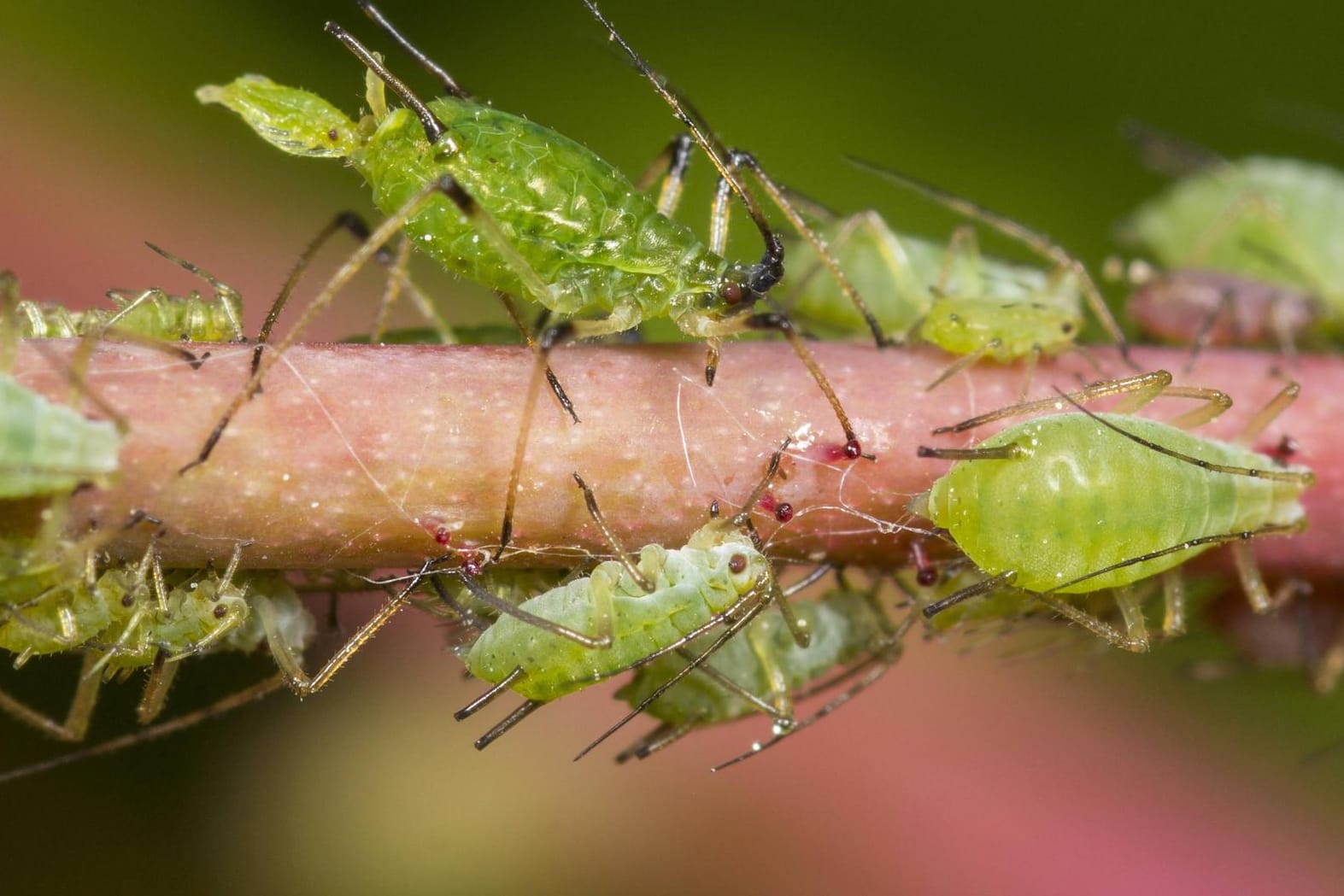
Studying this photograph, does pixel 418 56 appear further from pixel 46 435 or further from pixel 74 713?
pixel 74 713

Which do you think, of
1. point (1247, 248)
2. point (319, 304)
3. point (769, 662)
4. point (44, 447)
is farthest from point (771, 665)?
point (1247, 248)

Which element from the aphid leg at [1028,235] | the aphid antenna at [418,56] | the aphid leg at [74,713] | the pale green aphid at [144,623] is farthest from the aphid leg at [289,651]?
the aphid leg at [1028,235]

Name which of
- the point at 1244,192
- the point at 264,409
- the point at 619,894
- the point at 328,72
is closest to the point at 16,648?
the point at 264,409

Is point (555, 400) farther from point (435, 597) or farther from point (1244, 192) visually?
point (1244, 192)

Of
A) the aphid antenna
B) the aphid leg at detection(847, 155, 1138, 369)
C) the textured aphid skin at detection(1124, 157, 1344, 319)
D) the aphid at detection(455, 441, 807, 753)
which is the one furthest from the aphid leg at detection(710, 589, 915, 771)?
the textured aphid skin at detection(1124, 157, 1344, 319)

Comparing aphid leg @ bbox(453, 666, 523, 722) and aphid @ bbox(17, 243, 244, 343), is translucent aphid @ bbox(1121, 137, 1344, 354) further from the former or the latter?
aphid @ bbox(17, 243, 244, 343)
